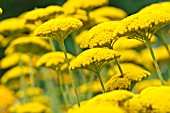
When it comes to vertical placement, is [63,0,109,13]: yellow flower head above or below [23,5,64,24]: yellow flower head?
above

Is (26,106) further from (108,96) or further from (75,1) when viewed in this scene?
(108,96)

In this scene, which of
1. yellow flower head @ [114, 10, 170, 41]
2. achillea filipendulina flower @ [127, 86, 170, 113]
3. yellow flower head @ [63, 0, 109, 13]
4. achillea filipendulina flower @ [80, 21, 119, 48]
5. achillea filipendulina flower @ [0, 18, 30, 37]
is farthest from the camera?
achillea filipendulina flower @ [0, 18, 30, 37]

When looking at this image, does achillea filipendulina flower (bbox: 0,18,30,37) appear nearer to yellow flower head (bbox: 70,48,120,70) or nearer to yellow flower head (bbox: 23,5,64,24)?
yellow flower head (bbox: 23,5,64,24)

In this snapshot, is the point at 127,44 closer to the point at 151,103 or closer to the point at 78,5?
the point at 78,5

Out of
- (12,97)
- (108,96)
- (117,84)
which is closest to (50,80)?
(12,97)

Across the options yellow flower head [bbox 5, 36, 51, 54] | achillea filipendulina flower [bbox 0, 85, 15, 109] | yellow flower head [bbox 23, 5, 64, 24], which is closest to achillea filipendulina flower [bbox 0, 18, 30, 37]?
yellow flower head [bbox 5, 36, 51, 54]

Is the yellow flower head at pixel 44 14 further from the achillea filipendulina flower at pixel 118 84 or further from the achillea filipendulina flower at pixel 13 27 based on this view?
the achillea filipendulina flower at pixel 118 84
